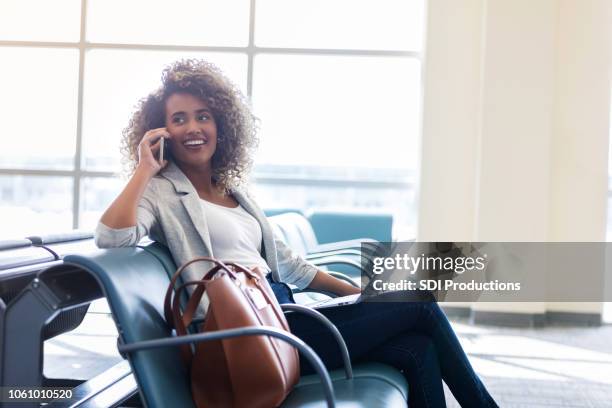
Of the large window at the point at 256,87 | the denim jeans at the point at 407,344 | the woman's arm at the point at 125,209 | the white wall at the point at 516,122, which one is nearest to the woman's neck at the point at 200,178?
the woman's arm at the point at 125,209

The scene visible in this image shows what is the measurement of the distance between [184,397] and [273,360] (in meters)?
0.19

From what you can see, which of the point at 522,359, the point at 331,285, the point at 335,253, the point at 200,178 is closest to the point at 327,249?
the point at 335,253

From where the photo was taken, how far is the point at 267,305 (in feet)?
4.88

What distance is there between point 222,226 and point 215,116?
34 cm

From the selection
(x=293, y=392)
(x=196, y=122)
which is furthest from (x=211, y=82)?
(x=293, y=392)

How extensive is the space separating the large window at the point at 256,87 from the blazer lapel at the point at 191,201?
11.6 feet

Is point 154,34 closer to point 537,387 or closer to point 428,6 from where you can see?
point 428,6

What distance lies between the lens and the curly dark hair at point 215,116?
1.91 m

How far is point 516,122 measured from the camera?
15.7ft

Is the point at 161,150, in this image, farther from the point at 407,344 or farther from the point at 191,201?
the point at 407,344

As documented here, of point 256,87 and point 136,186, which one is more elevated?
point 256,87

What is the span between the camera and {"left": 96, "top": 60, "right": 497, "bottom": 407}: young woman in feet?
5.70

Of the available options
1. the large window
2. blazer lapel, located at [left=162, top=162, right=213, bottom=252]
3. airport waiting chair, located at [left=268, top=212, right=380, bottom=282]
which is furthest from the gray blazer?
the large window

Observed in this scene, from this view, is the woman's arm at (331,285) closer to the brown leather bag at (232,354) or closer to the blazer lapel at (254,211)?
the blazer lapel at (254,211)
